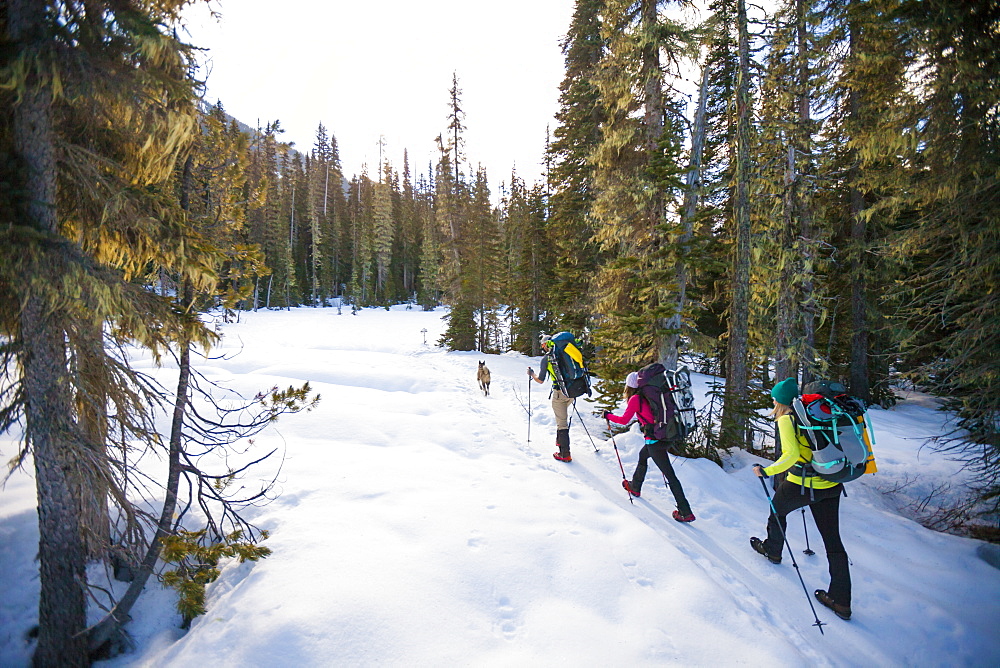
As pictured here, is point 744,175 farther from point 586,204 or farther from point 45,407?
point 45,407

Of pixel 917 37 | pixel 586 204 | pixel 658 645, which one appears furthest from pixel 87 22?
pixel 586 204

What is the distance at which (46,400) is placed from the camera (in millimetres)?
3582

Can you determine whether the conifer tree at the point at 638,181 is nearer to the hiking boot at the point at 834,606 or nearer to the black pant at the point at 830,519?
the black pant at the point at 830,519

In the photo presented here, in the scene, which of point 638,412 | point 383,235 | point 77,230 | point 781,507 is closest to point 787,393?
point 781,507

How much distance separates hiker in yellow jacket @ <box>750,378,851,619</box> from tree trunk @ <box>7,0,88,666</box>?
7419mm

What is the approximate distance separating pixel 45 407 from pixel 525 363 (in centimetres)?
1801

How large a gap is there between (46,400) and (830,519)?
832cm

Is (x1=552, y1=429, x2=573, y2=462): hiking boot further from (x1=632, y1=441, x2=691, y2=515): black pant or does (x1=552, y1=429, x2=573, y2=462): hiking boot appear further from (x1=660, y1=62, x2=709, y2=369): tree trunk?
(x1=660, y1=62, x2=709, y2=369): tree trunk

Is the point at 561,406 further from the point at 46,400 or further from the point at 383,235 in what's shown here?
the point at 383,235

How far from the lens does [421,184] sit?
81.3m

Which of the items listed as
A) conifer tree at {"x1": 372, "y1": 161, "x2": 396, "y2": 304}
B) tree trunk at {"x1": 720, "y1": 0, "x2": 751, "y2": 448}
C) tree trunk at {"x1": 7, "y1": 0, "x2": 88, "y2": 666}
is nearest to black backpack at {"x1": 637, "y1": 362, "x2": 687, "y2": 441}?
tree trunk at {"x1": 720, "y1": 0, "x2": 751, "y2": 448}

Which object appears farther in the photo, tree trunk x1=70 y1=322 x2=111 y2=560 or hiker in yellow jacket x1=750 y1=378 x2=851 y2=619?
hiker in yellow jacket x1=750 y1=378 x2=851 y2=619

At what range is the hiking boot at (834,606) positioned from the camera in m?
4.18

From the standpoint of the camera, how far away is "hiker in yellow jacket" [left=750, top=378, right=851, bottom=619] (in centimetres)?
428
